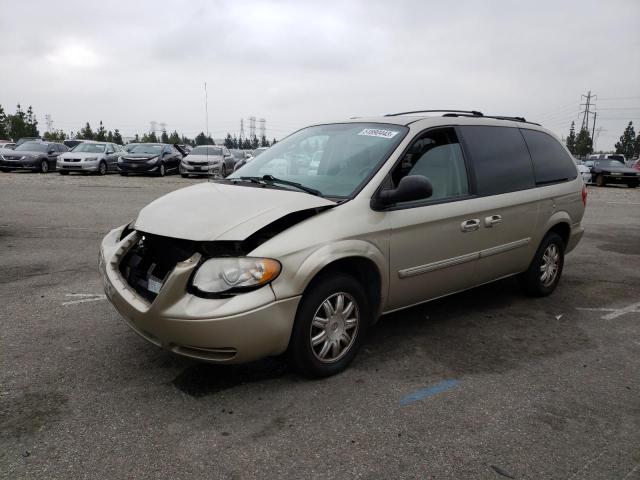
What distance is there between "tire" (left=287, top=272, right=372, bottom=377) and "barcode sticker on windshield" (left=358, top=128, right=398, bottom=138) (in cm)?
119

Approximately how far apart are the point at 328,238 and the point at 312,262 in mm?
207

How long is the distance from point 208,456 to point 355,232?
1576 millimetres

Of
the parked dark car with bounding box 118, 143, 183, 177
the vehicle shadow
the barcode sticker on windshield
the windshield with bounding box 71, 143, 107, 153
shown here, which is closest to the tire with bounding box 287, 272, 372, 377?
the vehicle shadow

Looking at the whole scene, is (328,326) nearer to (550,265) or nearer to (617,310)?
(550,265)

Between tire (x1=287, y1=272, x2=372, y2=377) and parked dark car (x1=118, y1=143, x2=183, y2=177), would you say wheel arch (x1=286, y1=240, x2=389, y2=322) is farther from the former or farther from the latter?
parked dark car (x1=118, y1=143, x2=183, y2=177)

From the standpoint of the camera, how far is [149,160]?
73.7 ft

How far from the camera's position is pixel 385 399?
3.23m

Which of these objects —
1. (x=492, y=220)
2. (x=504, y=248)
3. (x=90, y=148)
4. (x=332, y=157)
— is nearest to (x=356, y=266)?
(x=332, y=157)

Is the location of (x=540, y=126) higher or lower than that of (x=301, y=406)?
higher

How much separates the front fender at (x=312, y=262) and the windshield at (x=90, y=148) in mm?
22839

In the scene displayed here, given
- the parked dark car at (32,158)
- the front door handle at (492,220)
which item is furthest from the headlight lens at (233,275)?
the parked dark car at (32,158)

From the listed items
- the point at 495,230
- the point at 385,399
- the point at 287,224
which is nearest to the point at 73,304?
the point at 287,224

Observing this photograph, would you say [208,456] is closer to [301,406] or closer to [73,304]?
[301,406]

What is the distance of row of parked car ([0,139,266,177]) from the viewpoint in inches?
885
